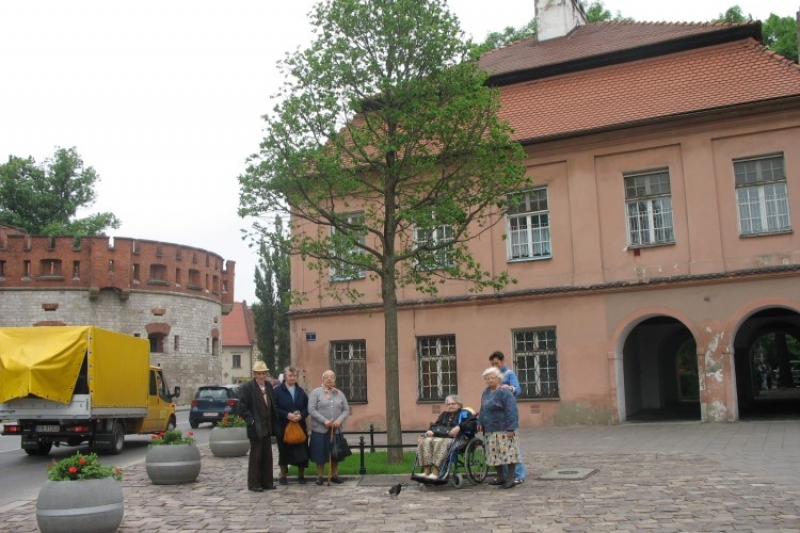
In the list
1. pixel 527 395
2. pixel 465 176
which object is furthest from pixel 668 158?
pixel 465 176

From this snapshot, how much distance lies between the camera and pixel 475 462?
37.7ft

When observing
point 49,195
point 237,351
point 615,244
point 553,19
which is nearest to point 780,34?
point 553,19

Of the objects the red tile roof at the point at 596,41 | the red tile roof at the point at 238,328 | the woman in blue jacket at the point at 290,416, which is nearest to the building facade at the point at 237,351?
the red tile roof at the point at 238,328

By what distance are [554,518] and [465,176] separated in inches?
277

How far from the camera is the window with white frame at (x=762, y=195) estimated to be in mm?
19234

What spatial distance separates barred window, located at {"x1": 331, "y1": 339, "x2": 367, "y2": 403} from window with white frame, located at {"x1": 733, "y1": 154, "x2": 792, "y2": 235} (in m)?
10.9

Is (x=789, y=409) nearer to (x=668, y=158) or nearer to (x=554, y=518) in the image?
(x=668, y=158)

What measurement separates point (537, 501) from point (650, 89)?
15267mm

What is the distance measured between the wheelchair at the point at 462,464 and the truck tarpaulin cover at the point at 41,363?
8819 mm

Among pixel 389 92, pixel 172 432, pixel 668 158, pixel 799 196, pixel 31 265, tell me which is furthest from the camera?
pixel 31 265

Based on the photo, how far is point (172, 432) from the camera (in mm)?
12406

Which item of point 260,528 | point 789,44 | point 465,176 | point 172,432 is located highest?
point 789,44

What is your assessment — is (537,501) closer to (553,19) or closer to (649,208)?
(649,208)

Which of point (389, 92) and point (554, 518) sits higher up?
point (389, 92)
